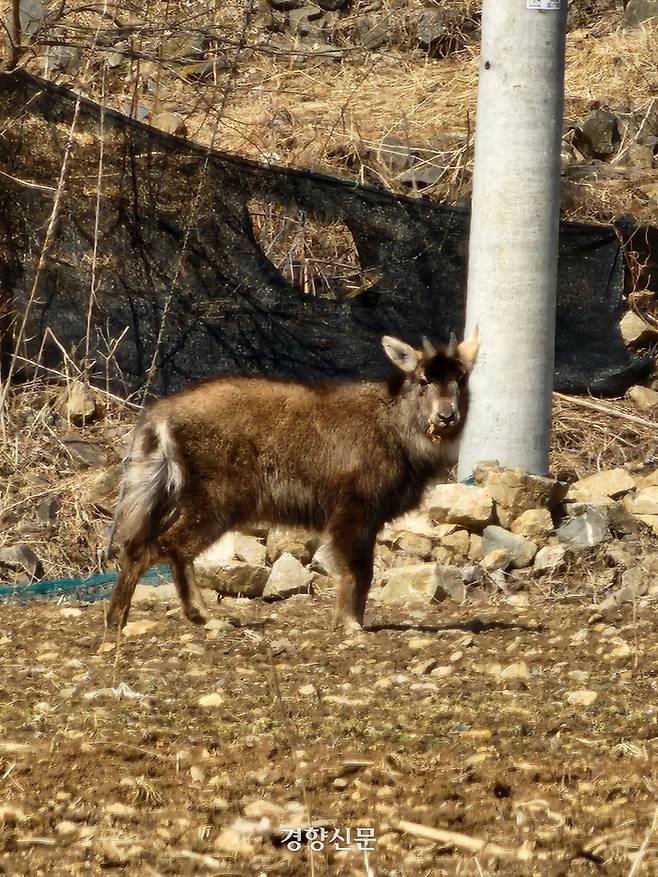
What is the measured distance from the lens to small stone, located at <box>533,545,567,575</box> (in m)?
7.77

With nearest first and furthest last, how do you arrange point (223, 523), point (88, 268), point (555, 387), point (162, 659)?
point (162, 659) < point (223, 523) < point (88, 268) < point (555, 387)

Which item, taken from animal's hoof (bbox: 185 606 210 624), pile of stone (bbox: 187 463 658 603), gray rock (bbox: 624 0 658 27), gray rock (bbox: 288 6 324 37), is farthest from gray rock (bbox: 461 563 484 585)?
gray rock (bbox: 624 0 658 27)

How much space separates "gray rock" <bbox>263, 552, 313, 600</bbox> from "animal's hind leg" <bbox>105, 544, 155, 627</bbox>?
1054 millimetres

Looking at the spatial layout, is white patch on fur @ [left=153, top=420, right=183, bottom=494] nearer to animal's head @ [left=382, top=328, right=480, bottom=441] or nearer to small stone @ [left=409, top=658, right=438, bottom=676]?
animal's head @ [left=382, top=328, right=480, bottom=441]

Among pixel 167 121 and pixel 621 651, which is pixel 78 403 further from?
pixel 621 651

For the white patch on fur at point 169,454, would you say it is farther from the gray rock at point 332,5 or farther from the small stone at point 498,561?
the gray rock at point 332,5

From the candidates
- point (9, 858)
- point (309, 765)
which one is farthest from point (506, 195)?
point (9, 858)

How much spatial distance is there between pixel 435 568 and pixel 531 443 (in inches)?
53.9

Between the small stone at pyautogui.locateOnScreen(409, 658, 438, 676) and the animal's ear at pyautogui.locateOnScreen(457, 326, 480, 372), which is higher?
the animal's ear at pyautogui.locateOnScreen(457, 326, 480, 372)

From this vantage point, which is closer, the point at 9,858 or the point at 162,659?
the point at 9,858

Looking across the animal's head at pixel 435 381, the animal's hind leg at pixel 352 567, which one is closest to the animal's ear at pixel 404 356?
the animal's head at pixel 435 381

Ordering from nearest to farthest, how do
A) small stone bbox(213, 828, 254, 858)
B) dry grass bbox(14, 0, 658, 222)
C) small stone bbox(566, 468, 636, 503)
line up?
small stone bbox(213, 828, 254, 858), small stone bbox(566, 468, 636, 503), dry grass bbox(14, 0, 658, 222)

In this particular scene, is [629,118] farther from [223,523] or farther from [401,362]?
[223,523]

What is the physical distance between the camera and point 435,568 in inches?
296
